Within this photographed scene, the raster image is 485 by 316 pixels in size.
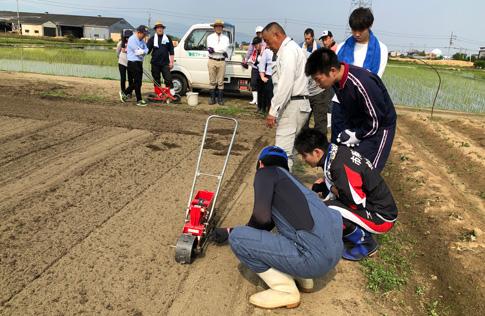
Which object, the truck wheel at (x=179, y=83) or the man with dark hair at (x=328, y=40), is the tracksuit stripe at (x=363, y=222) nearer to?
the man with dark hair at (x=328, y=40)

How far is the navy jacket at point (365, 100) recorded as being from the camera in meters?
3.38

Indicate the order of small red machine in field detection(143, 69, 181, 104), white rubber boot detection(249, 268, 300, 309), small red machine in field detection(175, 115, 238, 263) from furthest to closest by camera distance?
small red machine in field detection(143, 69, 181, 104) < small red machine in field detection(175, 115, 238, 263) < white rubber boot detection(249, 268, 300, 309)

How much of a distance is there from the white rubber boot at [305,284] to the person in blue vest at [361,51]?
155 centimetres

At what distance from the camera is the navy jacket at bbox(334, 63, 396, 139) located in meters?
3.38

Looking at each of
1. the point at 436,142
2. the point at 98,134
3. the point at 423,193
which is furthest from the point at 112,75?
the point at 423,193

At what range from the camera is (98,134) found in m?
6.80

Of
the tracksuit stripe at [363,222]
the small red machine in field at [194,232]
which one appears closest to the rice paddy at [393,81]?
the tracksuit stripe at [363,222]

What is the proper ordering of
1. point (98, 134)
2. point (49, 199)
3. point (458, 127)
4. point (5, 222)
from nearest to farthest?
1. point (5, 222)
2. point (49, 199)
3. point (98, 134)
4. point (458, 127)

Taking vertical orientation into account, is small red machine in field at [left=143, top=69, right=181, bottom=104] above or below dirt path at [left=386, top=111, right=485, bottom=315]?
above

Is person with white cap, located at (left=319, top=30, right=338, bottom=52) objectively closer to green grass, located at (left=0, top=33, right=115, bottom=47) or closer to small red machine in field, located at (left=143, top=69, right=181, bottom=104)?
small red machine in field, located at (left=143, top=69, right=181, bottom=104)

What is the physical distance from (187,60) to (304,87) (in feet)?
23.0

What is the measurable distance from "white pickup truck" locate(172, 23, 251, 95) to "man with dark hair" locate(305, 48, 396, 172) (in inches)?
285

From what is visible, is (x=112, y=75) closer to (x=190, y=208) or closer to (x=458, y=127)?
(x=458, y=127)

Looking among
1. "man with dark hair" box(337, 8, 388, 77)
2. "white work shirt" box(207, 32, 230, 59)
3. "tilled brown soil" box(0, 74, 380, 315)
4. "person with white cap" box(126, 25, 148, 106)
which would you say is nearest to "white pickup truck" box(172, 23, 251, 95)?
"white work shirt" box(207, 32, 230, 59)
